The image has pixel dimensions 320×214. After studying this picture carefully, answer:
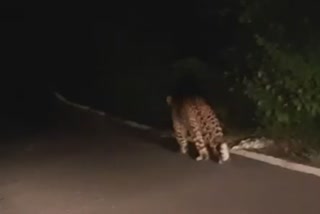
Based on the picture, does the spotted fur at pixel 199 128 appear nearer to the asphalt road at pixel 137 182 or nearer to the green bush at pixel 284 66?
the asphalt road at pixel 137 182

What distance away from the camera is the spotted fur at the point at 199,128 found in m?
8.92

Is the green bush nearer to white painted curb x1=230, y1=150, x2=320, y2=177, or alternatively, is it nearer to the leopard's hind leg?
white painted curb x1=230, y1=150, x2=320, y2=177

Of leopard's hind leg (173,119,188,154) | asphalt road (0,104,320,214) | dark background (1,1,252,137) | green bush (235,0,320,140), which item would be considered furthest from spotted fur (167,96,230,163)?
dark background (1,1,252,137)

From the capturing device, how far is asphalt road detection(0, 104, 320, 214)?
742cm

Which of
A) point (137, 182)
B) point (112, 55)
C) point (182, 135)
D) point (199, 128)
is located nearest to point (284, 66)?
point (199, 128)

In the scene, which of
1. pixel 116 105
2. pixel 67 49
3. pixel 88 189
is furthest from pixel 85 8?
pixel 88 189

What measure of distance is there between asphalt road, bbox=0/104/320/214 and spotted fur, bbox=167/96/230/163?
15 centimetres

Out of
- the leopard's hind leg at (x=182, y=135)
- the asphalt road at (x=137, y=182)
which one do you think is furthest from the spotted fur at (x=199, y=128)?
the asphalt road at (x=137, y=182)

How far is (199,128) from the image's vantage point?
29.8 feet

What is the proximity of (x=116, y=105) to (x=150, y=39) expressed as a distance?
176 centimetres

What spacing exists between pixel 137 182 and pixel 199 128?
1.04 meters

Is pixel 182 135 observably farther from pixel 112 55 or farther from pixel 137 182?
pixel 112 55

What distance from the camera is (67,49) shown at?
16016 mm

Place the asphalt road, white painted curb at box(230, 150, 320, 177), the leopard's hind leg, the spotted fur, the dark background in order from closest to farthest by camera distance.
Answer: the asphalt road, white painted curb at box(230, 150, 320, 177), the spotted fur, the leopard's hind leg, the dark background
